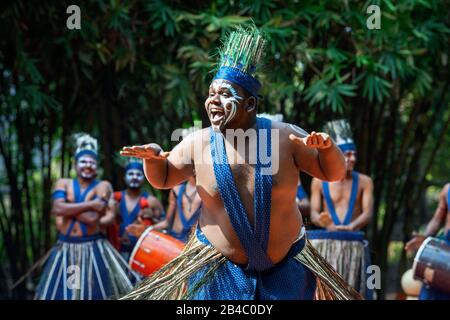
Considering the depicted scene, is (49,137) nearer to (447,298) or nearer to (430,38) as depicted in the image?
(430,38)

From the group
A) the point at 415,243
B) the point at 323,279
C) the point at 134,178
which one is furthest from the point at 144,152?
the point at 134,178

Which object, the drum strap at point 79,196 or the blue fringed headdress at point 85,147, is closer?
the drum strap at point 79,196

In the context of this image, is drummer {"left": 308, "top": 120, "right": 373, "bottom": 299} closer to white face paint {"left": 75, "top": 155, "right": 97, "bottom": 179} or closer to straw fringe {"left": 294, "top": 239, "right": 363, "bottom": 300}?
white face paint {"left": 75, "top": 155, "right": 97, "bottom": 179}

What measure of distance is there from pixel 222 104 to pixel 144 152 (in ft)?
1.24

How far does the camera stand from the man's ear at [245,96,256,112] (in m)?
3.73

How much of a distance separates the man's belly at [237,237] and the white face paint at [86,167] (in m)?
2.76

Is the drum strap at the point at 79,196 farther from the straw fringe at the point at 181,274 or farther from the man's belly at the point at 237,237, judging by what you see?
the man's belly at the point at 237,237

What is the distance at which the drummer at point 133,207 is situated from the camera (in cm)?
688

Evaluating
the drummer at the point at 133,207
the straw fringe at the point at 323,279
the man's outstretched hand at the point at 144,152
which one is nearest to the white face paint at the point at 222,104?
the man's outstretched hand at the point at 144,152

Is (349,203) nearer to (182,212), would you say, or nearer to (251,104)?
(182,212)

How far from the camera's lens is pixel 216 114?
365cm

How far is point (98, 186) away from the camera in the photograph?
21.0 feet

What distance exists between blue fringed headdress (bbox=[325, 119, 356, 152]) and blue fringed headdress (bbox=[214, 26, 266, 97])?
8.53 feet
